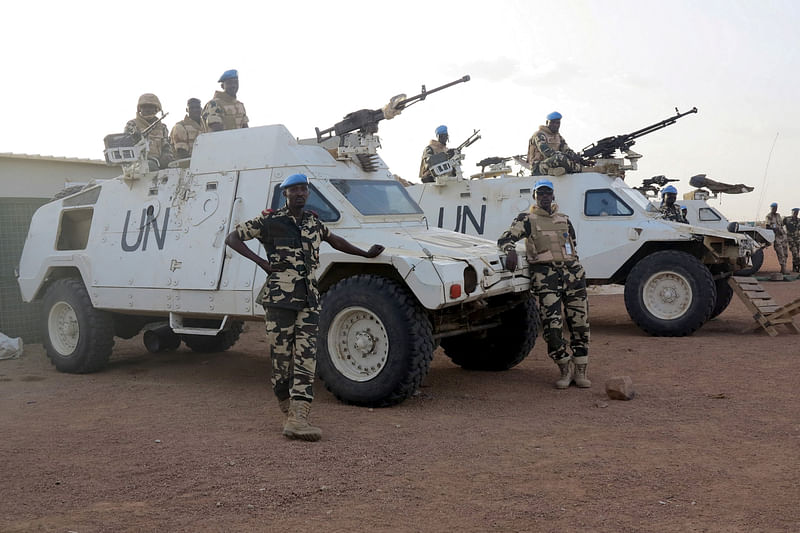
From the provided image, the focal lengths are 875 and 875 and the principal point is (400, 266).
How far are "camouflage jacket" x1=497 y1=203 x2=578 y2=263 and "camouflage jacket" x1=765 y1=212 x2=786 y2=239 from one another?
51.3ft

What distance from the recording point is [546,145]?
11.7 meters

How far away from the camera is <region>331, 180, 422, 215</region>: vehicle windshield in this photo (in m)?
7.69

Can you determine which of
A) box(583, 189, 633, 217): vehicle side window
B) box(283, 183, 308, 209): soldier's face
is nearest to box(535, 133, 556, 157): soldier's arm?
box(583, 189, 633, 217): vehicle side window

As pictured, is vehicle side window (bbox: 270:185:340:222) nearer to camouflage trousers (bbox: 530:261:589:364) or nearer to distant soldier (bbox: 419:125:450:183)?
camouflage trousers (bbox: 530:261:589:364)

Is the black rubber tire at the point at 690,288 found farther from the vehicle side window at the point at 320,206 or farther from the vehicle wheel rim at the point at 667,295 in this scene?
the vehicle side window at the point at 320,206

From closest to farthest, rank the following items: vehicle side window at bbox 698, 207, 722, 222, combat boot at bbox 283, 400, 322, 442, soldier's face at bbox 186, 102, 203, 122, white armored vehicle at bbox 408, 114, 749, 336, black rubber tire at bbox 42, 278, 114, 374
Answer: combat boot at bbox 283, 400, 322, 442
black rubber tire at bbox 42, 278, 114, 374
soldier's face at bbox 186, 102, 203, 122
white armored vehicle at bbox 408, 114, 749, 336
vehicle side window at bbox 698, 207, 722, 222

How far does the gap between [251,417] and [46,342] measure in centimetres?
357

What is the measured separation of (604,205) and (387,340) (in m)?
5.58

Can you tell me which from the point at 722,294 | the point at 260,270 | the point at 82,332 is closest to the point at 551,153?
the point at 722,294

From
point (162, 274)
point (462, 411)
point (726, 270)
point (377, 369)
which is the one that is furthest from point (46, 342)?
point (726, 270)

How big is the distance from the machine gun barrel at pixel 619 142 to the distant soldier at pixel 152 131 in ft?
21.2

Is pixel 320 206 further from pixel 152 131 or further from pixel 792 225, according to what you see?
pixel 792 225

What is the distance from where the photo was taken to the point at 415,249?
6793 mm

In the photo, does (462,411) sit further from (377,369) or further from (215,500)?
(215,500)
